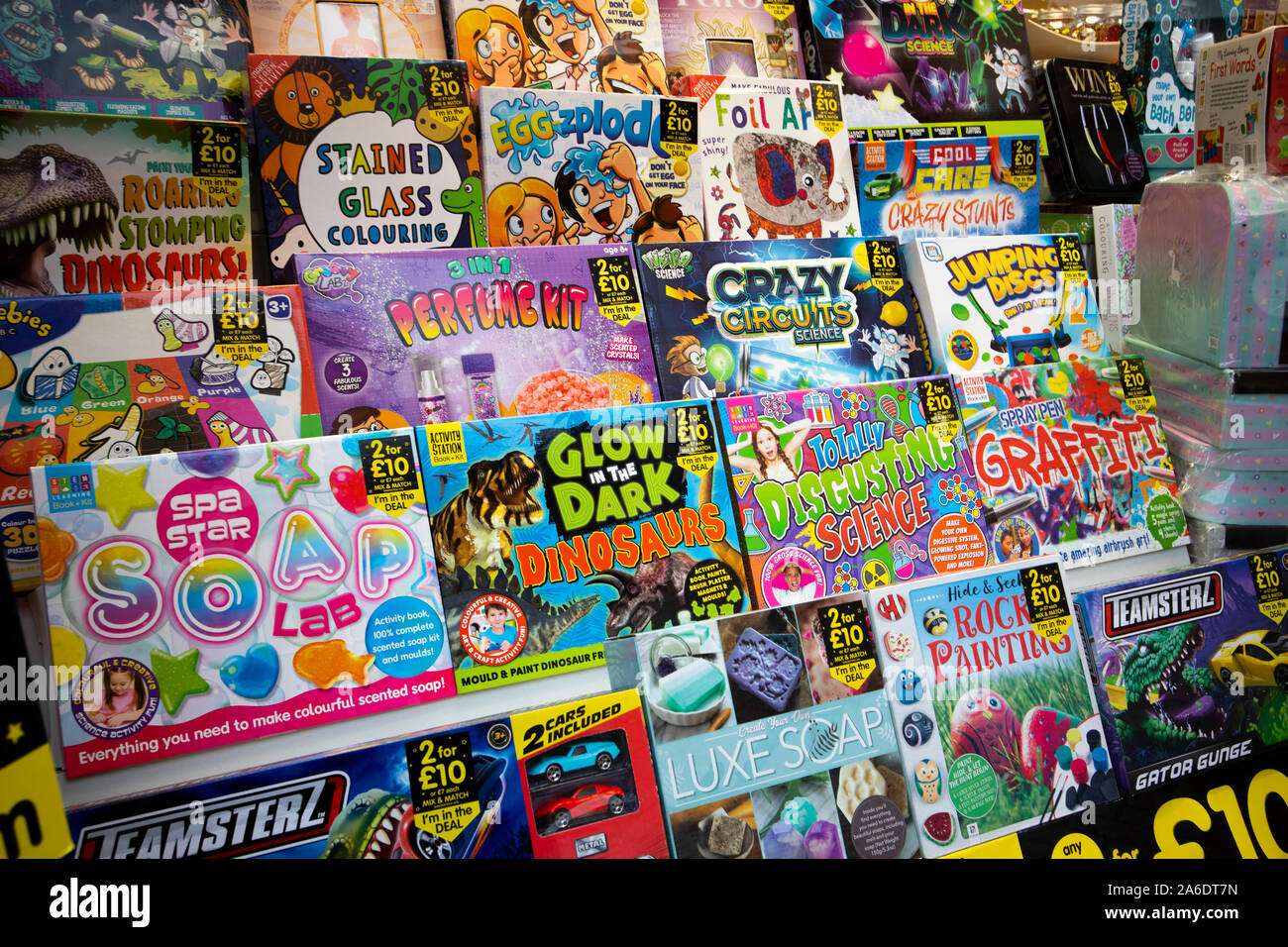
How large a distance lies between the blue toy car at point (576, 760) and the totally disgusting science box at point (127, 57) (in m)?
1.50

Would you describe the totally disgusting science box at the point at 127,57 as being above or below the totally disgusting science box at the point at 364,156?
above

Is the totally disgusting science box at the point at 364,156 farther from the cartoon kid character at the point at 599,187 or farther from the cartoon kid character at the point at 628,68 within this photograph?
the cartoon kid character at the point at 628,68

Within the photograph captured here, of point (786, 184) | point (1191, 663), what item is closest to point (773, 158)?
point (786, 184)

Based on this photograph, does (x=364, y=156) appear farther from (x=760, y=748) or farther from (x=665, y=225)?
(x=760, y=748)

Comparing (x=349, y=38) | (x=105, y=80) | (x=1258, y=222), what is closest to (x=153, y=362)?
(x=105, y=80)

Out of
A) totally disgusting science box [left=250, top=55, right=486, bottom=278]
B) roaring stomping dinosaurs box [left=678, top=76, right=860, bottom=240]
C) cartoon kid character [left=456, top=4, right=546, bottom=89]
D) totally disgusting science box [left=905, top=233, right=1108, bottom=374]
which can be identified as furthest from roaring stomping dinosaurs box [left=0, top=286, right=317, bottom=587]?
totally disgusting science box [left=905, top=233, right=1108, bottom=374]

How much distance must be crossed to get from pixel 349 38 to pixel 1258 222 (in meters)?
2.24

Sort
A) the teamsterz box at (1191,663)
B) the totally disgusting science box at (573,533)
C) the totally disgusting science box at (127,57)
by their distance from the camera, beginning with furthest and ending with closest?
the teamsterz box at (1191,663), the totally disgusting science box at (127,57), the totally disgusting science box at (573,533)

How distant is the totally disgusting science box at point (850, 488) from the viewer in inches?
80.4

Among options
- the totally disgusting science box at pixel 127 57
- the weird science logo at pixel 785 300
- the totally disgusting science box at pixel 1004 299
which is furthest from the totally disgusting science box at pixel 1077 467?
the totally disgusting science box at pixel 127 57

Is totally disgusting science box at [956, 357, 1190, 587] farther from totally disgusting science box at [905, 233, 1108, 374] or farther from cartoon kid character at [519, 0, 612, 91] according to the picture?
cartoon kid character at [519, 0, 612, 91]
